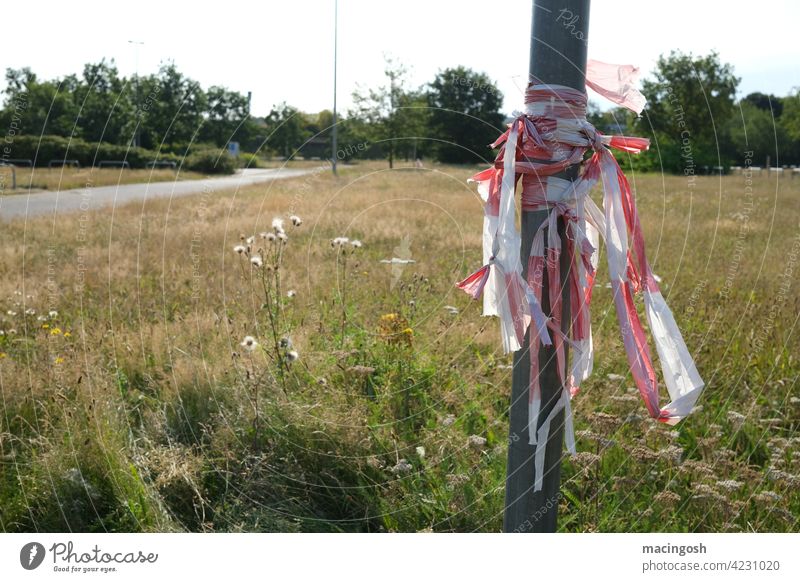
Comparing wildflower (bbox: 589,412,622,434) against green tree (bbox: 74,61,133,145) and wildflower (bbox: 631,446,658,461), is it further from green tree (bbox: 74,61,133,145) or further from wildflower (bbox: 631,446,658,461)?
green tree (bbox: 74,61,133,145)

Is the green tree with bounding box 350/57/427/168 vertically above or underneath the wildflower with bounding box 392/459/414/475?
above

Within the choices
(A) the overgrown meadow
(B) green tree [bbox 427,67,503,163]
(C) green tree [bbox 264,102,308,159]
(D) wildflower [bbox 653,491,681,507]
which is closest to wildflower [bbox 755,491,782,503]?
(A) the overgrown meadow

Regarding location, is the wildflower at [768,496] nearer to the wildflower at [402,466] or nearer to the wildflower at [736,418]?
the wildflower at [736,418]

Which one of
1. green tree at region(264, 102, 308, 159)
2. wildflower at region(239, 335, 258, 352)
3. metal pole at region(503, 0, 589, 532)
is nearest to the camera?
metal pole at region(503, 0, 589, 532)

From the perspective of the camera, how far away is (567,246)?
72.6 inches

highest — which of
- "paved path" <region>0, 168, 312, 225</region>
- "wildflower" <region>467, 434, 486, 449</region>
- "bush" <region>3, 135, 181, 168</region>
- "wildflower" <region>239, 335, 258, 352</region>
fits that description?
"bush" <region>3, 135, 181, 168</region>

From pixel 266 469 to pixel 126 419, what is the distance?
0.67 meters

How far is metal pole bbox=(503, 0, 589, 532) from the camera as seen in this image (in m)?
1.68

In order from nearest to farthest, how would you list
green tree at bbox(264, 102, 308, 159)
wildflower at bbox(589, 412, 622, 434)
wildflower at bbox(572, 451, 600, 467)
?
wildflower at bbox(572, 451, 600, 467)
wildflower at bbox(589, 412, 622, 434)
green tree at bbox(264, 102, 308, 159)

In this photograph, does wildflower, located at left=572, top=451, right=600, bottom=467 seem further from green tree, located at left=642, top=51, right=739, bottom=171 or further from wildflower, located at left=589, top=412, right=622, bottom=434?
green tree, located at left=642, top=51, right=739, bottom=171

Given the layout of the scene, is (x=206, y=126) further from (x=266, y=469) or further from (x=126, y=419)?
(x=266, y=469)
